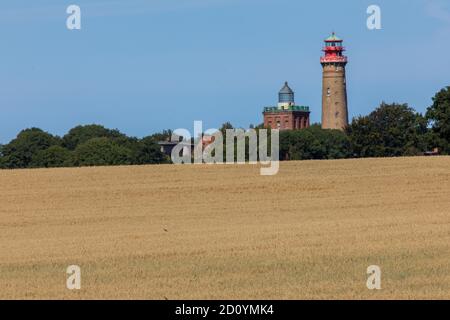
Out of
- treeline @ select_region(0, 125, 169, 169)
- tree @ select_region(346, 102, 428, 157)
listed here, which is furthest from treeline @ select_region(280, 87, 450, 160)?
treeline @ select_region(0, 125, 169, 169)

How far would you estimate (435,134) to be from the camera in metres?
110

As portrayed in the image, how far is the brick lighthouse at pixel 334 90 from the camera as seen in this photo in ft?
632

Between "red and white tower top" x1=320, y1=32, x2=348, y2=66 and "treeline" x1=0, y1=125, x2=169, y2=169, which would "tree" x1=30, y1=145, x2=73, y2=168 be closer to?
"treeline" x1=0, y1=125, x2=169, y2=169

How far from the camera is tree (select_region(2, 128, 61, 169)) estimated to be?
15750cm

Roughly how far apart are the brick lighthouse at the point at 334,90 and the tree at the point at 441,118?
3082 inches

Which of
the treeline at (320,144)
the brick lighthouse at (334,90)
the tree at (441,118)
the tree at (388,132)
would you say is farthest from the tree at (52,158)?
the brick lighthouse at (334,90)

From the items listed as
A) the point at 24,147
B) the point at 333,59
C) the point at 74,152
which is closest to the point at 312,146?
the point at 74,152

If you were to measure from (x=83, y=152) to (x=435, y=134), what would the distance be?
44961mm

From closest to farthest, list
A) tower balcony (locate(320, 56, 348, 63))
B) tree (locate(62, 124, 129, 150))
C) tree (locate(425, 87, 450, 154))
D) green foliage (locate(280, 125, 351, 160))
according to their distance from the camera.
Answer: tree (locate(425, 87, 450, 154)), green foliage (locate(280, 125, 351, 160)), tree (locate(62, 124, 129, 150)), tower balcony (locate(320, 56, 348, 63))

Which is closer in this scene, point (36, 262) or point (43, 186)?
point (36, 262)

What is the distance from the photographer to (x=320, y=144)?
159 metres

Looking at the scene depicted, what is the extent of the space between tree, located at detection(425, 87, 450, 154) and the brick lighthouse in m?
78.3
